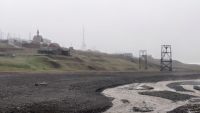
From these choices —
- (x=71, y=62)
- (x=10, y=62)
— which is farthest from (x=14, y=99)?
(x=71, y=62)

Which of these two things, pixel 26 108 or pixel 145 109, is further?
pixel 145 109

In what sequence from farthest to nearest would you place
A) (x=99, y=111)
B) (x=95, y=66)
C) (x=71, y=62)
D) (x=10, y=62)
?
(x=95, y=66) → (x=71, y=62) → (x=10, y=62) → (x=99, y=111)

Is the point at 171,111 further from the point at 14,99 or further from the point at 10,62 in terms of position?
the point at 10,62

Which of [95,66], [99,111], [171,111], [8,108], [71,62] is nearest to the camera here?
[8,108]

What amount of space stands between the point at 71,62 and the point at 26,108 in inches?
3022

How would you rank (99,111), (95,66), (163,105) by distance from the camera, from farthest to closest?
(95,66), (163,105), (99,111)

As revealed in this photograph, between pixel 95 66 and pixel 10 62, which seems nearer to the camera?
pixel 10 62

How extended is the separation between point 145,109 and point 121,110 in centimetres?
204

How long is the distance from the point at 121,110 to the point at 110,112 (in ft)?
4.92

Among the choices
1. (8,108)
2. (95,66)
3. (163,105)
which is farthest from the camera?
(95,66)

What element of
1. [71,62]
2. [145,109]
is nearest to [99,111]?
[145,109]

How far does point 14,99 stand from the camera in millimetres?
32188

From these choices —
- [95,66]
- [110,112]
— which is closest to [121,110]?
[110,112]

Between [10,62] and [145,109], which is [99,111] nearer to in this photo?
[145,109]
